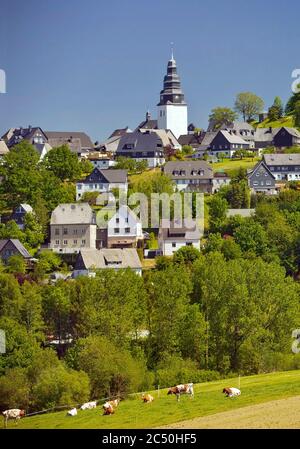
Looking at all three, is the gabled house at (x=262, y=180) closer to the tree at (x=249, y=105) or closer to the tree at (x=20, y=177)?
the tree at (x=20, y=177)

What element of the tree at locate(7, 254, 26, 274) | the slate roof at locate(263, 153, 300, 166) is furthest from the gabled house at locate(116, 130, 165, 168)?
the tree at locate(7, 254, 26, 274)

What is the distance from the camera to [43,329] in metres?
54.1

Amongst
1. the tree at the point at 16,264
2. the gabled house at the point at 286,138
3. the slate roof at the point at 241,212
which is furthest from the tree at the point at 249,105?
the tree at the point at 16,264

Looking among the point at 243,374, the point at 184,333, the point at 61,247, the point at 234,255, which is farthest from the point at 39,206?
the point at 243,374

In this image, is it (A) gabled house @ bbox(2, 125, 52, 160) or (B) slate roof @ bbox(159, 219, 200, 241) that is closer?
(B) slate roof @ bbox(159, 219, 200, 241)

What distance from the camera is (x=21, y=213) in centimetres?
7325

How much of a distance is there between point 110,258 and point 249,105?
53854 mm

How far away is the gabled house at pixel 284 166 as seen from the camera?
3366 inches

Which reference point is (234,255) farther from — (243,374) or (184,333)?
(243,374)

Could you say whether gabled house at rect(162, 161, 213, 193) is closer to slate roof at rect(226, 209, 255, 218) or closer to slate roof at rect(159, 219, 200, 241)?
slate roof at rect(226, 209, 255, 218)

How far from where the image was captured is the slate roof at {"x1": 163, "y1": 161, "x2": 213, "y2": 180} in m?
82.7

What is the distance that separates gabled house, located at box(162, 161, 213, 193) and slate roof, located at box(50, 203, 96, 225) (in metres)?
11.1

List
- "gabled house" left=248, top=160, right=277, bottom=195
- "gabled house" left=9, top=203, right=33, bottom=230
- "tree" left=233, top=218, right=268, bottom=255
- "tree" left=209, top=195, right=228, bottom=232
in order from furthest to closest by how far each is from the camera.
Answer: "gabled house" left=248, top=160, right=277, bottom=195
"gabled house" left=9, top=203, right=33, bottom=230
"tree" left=209, top=195, right=228, bottom=232
"tree" left=233, top=218, right=268, bottom=255

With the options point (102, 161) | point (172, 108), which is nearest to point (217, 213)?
point (102, 161)
